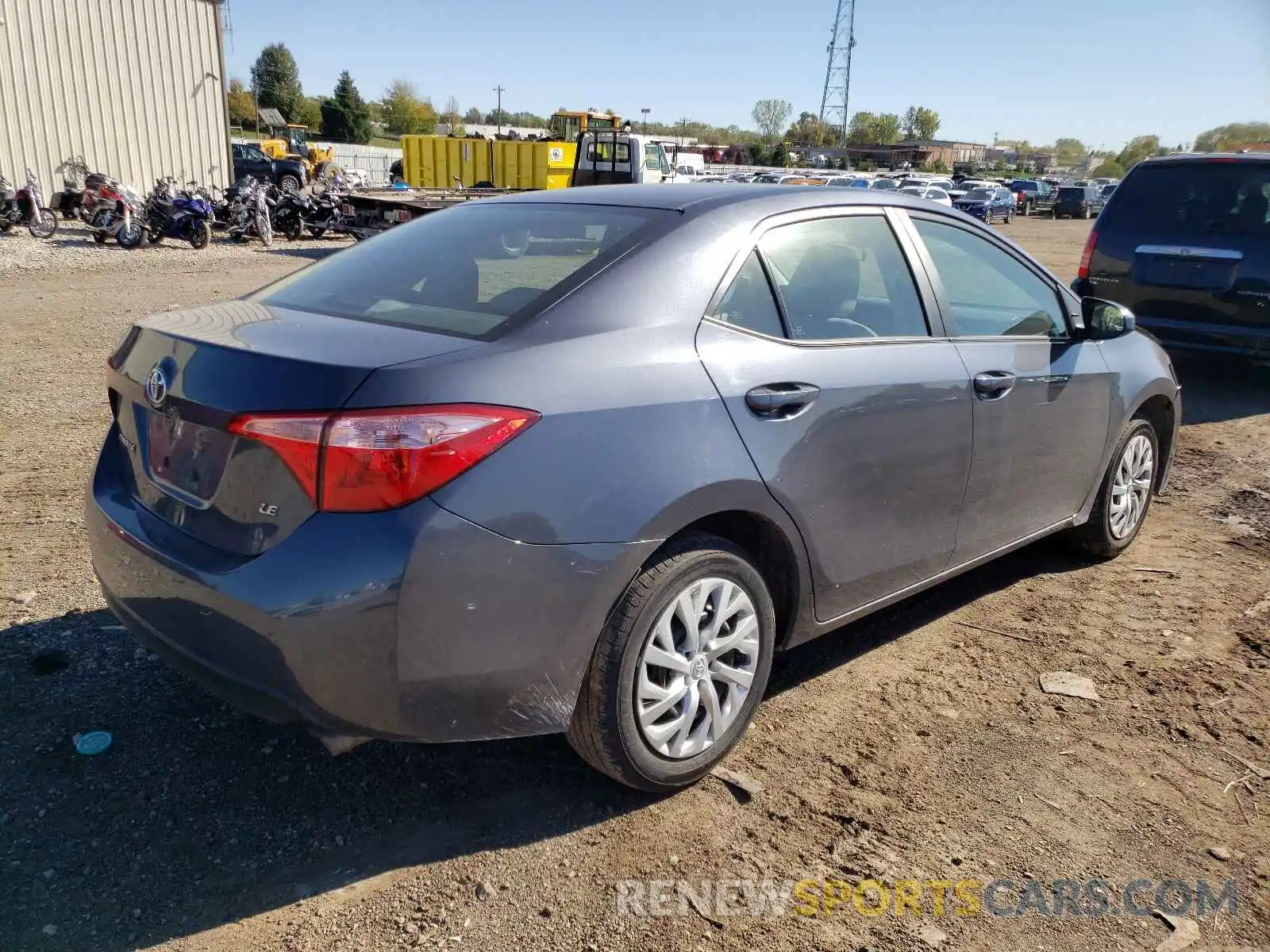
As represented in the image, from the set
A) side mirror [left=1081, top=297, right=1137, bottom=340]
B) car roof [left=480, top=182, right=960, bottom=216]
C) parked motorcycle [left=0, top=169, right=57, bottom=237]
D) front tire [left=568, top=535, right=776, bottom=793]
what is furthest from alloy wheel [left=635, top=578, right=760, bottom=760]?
parked motorcycle [left=0, top=169, right=57, bottom=237]

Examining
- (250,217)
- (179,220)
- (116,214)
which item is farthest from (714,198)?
(250,217)

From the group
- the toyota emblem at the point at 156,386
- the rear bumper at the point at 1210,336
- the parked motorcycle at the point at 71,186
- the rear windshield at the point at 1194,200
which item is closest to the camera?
the toyota emblem at the point at 156,386

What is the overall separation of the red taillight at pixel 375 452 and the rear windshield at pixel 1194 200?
25.6 ft

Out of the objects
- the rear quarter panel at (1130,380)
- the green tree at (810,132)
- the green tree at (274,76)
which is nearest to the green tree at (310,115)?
the green tree at (274,76)

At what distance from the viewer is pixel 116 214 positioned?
711 inches

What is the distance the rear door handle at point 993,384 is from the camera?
11.6 feet

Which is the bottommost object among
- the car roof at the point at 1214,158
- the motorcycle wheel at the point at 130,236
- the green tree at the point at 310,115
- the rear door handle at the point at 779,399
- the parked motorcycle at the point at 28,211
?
the motorcycle wheel at the point at 130,236

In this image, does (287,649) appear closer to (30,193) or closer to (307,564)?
(307,564)

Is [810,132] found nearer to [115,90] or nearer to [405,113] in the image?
[405,113]

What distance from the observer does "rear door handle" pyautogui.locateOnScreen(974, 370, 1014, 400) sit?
140 inches

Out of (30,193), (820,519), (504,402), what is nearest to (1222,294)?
(820,519)

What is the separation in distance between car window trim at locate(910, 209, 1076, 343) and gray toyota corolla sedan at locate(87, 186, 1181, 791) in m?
0.02

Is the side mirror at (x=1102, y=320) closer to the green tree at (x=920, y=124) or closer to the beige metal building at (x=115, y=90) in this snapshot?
the beige metal building at (x=115, y=90)

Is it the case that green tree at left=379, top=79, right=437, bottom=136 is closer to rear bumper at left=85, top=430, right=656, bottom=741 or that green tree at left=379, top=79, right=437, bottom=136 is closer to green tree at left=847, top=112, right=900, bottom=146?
green tree at left=847, top=112, right=900, bottom=146
